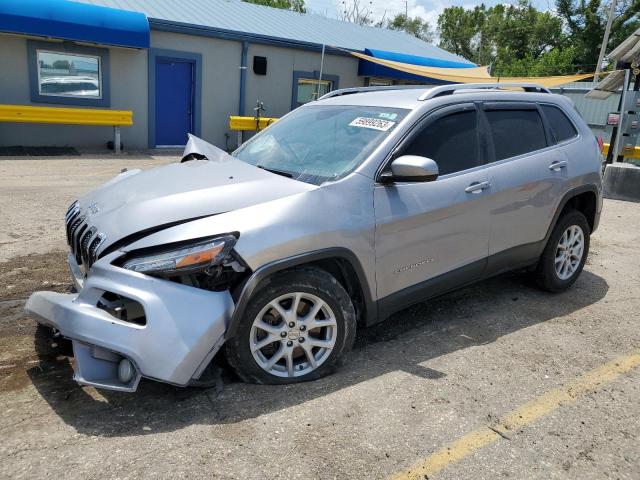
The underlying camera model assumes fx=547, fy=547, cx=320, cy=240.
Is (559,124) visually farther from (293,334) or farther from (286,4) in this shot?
(286,4)

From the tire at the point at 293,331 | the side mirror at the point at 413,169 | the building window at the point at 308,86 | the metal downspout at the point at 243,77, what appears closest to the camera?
the tire at the point at 293,331

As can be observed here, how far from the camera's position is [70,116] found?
479 inches

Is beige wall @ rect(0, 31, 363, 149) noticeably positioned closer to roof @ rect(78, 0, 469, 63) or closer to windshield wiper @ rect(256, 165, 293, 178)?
roof @ rect(78, 0, 469, 63)

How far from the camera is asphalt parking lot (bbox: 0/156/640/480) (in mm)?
2594

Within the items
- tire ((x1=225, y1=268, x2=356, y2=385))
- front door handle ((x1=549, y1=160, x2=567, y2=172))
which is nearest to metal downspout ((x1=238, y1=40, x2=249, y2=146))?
front door handle ((x1=549, y1=160, x2=567, y2=172))

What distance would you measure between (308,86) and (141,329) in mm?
15147

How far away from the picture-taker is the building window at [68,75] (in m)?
12.3

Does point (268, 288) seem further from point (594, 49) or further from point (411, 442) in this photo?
point (594, 49)

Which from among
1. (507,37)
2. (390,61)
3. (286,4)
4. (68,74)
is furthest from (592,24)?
(68,74)

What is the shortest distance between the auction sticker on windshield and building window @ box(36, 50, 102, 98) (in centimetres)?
1088

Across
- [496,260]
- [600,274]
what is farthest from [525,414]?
[600,274]

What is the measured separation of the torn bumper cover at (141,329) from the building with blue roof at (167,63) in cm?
1055

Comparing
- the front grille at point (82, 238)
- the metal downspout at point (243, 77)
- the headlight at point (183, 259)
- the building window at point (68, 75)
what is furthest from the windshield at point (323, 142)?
the metal downspout at point (243, 77)

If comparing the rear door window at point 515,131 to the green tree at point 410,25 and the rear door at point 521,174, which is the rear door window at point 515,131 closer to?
the rear door at point 521,174
